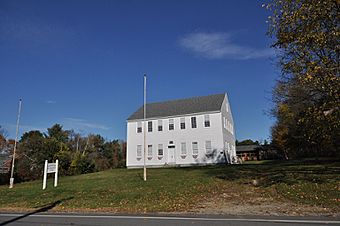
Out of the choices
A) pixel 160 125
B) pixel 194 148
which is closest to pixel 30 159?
pixel 160 125

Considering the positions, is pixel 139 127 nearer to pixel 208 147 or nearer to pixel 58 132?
pixel 208 147

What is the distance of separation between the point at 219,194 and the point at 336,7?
9113 mm

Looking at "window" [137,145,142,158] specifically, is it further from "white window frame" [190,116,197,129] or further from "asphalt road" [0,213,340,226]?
Result: "asphalt road" [0,213,340,226]

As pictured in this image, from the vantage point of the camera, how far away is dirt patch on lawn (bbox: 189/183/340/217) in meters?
8.33

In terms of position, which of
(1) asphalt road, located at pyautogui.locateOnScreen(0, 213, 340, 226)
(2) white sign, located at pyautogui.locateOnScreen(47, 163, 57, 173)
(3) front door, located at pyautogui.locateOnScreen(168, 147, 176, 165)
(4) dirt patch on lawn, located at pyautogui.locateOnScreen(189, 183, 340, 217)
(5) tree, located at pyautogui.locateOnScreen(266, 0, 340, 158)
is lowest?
(1) asphalt road, located at pyautogui.locateOnScreen(0, 213, 340, 226)

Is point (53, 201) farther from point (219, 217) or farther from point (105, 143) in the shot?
point (105, 143)

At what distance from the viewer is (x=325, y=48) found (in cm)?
1213

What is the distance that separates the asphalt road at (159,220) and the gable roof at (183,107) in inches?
1062

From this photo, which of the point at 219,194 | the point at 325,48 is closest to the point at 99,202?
the point at 219,194

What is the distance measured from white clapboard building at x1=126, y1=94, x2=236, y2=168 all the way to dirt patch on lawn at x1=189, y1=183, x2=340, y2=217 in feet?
69.9

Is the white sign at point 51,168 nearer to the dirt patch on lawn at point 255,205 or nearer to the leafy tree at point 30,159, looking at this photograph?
the dirt patch on lawn at point 255,205

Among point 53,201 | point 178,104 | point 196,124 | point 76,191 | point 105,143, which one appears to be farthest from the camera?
point 105,143

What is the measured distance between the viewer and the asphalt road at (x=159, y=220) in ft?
23.1

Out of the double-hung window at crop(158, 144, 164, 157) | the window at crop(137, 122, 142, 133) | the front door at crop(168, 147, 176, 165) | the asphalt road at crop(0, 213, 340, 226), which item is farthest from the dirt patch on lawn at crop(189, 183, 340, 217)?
the window at crop(137, 122, 142, 133)
